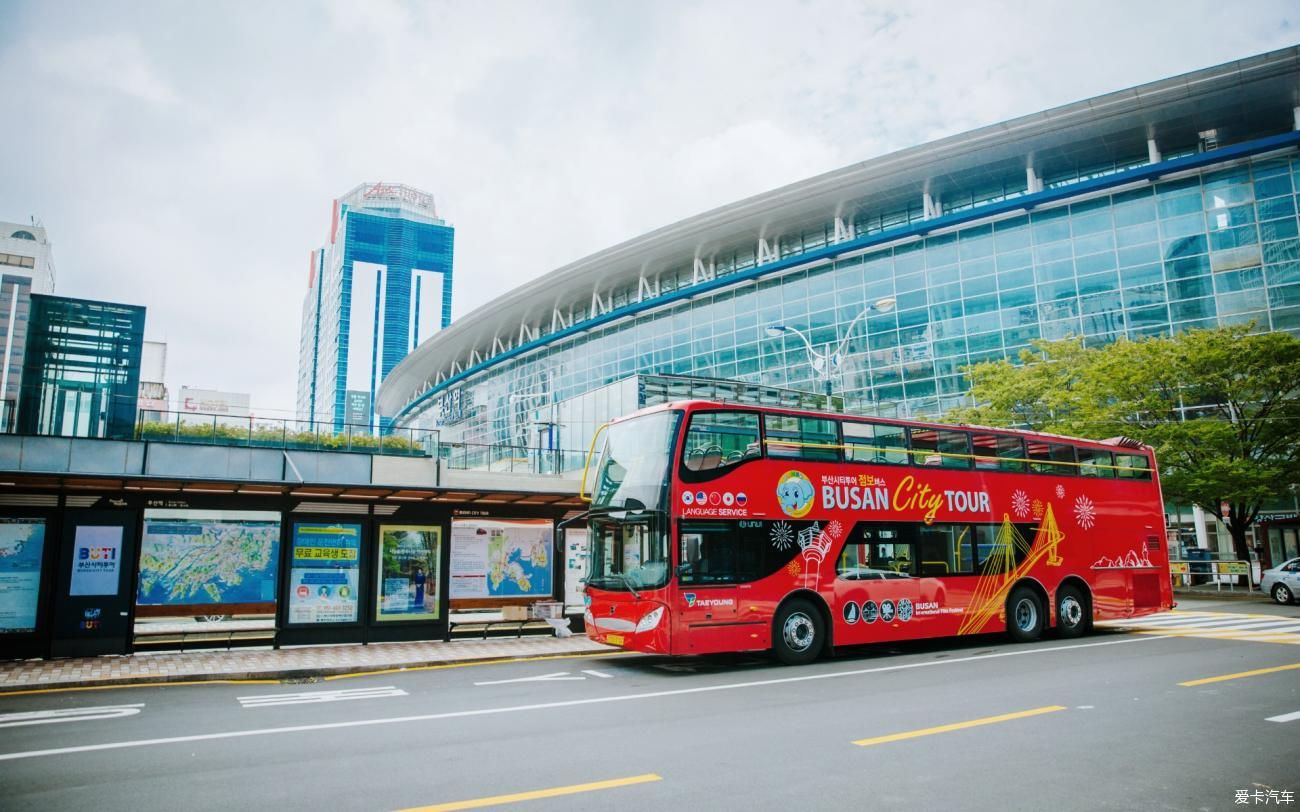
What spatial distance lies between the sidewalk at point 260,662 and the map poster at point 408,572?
2.04 ft

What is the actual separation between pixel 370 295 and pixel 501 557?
132 meters

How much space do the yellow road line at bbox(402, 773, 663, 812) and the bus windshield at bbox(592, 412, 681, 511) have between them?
6085 millimetres

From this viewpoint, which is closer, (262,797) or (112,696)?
(262,797)

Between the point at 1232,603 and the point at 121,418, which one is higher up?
the point at 121,418

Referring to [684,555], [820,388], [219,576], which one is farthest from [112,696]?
[820,388]

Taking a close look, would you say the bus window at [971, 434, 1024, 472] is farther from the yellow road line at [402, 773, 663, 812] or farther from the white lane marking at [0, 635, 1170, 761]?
the yellow road line at [402, 773, 663, 812]

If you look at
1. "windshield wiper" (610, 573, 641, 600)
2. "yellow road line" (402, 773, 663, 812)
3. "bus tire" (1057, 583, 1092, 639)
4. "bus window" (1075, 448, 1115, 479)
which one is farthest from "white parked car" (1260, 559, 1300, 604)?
"yellow road line" (402, 773, 663, 812)

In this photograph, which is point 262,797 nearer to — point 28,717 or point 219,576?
point 28,717

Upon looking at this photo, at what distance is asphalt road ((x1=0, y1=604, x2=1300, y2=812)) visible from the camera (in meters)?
5.60

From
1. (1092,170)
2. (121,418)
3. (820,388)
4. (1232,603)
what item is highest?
(1092,170)

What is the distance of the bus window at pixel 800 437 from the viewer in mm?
Answer: 12977

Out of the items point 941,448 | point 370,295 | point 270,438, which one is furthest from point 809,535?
point 370,295

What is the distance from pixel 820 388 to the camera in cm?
4784

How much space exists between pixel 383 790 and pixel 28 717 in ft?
18.7
